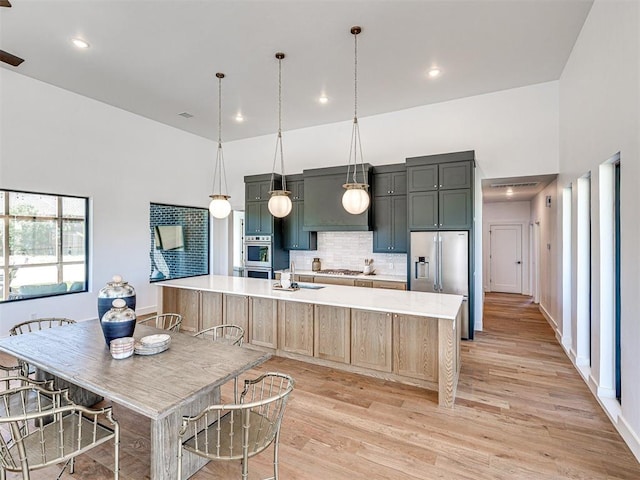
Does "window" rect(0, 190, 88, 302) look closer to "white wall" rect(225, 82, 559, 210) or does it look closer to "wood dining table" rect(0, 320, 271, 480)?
"wood dining table" rect(0, 320, 271, 480)

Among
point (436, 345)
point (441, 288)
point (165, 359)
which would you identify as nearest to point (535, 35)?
point (441, 288)

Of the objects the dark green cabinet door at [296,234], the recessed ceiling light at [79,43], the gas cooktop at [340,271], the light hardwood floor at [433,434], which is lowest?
the light hardwood floor at [433,434]

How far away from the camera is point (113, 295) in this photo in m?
2.38

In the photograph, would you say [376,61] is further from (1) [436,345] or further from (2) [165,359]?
(2) [165,359]

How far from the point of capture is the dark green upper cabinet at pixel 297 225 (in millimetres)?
6168

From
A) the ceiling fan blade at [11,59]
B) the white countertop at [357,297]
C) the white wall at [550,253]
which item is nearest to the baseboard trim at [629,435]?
the white countertop at [357,297]

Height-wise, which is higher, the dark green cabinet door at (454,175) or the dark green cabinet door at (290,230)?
the dark green cabinet door at (454,175)

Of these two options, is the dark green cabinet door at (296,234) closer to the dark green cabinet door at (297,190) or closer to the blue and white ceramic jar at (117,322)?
the dark green cabinet door at (297,190)

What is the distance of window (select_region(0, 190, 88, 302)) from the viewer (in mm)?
4395

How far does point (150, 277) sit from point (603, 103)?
22.3ft

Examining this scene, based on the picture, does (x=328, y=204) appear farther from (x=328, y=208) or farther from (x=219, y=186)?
(x=219, y=186)

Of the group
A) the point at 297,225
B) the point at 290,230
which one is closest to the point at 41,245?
the point at 290,230

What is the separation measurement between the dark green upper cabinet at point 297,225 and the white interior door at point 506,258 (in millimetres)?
5674

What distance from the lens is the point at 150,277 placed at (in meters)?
6.10
